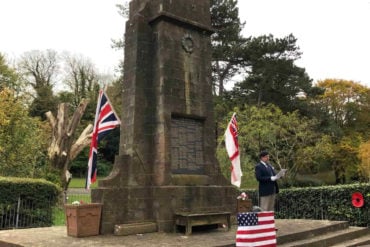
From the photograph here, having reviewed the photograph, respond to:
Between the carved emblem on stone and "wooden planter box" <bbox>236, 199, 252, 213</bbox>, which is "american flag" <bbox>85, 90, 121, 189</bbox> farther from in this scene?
"wooden planter box" <bbox>236, 199, 252, 213</bbox>

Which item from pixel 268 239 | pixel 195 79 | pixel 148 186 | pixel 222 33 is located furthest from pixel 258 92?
pixel 268 239

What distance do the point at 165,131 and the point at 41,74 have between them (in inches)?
1457

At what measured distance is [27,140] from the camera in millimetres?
18922

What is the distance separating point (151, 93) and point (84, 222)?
3576mm

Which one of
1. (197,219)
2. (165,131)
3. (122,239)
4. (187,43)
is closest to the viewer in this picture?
(122,239)

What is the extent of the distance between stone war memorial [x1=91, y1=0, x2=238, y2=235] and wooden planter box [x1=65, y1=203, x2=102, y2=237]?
0.23 m

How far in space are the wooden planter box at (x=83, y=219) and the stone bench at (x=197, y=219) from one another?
1.82m

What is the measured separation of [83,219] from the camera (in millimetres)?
7895

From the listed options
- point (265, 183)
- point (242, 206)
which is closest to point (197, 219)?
point (265, 183)

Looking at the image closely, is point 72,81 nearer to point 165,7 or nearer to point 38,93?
point 38,93

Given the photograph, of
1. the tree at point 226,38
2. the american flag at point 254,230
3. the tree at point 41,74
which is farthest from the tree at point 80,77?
the american flag at point 254,230

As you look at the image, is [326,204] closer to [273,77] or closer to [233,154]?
Answer: [233,154]

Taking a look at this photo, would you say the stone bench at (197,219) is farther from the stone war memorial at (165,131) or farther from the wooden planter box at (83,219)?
the wooden planter box at (83,219)

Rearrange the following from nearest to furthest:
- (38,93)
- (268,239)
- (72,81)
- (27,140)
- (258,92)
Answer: (268,239) < (27,140) < (258,92) < (38,93) < (72,81)
